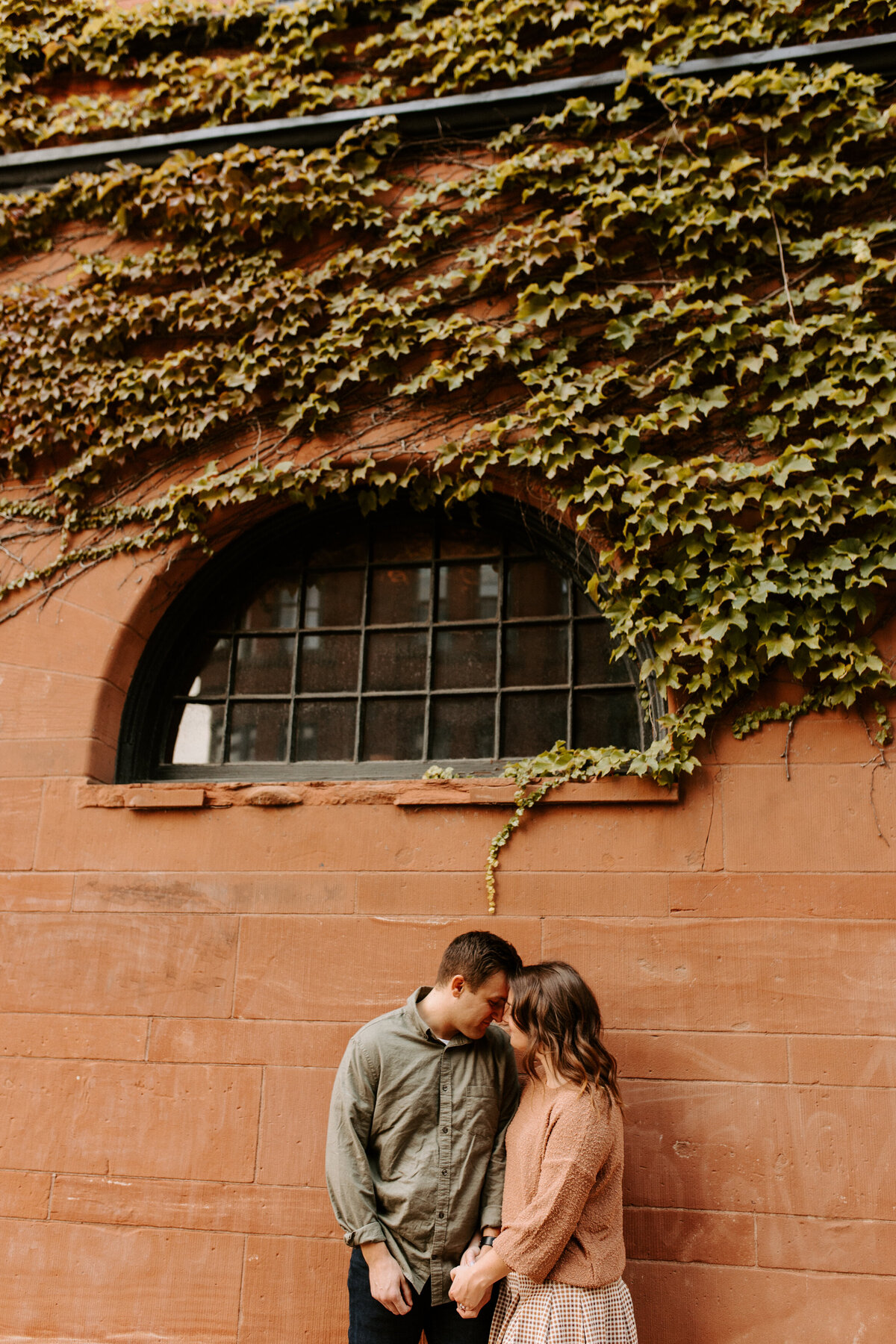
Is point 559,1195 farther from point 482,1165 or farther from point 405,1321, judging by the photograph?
point 405,1321

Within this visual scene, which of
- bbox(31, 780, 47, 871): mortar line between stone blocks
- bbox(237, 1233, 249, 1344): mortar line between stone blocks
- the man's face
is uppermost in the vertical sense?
bbox(31, 780, 47, 871): mortar line between stone blocks

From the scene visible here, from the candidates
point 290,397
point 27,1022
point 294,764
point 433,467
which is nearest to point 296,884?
point 294,764

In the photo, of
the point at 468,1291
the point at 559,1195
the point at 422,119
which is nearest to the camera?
the point at 559,1195

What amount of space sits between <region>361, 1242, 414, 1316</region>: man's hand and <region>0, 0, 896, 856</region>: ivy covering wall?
171cm

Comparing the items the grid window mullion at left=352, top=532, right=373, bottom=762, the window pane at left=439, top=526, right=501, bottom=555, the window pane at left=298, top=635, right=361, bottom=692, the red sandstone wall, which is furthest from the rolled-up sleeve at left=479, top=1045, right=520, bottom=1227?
the window pane at left=439, top=526, right=501, bottom=555

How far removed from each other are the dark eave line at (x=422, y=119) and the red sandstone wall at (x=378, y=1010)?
9.07 feet

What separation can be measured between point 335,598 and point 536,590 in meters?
0.96

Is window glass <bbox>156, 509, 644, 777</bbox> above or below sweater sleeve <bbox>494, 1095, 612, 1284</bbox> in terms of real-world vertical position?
above

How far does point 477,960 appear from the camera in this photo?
9.04 ft

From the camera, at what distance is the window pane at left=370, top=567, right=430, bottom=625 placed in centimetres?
418

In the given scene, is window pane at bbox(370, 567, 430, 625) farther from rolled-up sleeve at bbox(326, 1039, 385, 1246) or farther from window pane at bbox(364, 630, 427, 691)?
rolled-up sleeve at bbox(326, 1039, 385, 1246)

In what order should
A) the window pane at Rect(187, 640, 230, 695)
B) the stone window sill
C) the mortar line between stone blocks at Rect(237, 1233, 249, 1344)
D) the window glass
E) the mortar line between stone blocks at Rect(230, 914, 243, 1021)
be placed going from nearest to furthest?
1. the mortar line between stone blocks at Rect(237, 1233, 249, 1344)
2. the stone window sill
3. the mortar line between stone blocks at Rect(230, 914, 243, 1021)
4. the window glass
5. the window pane at Rect(187, 640, 230, 695)

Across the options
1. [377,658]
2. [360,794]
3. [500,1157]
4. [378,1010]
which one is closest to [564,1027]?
[500,1157]

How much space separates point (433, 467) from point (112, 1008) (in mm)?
2629
